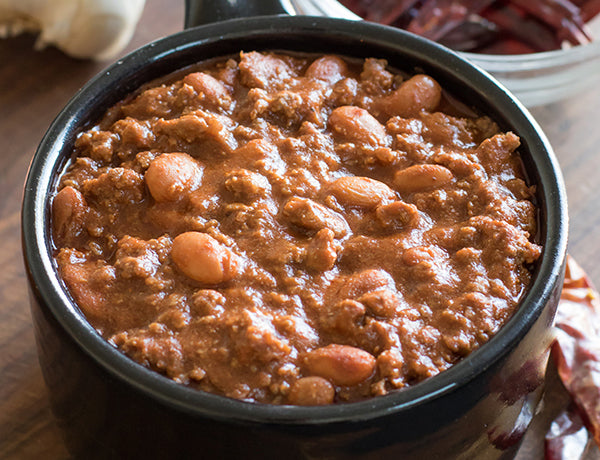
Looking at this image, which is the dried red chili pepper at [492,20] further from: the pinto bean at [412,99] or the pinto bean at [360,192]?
the pinto bean at [360,192]

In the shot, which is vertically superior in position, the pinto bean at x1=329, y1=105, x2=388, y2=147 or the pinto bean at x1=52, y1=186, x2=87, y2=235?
the pinto bean at x1=329, y1=105, x2=388, y2=147

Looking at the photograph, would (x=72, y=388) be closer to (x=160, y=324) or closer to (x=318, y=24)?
(x=160, y=324)

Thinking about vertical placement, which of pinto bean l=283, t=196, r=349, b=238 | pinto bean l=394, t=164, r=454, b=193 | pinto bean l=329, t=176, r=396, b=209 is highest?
pinto bean l=394, t=164, r=454, b=193

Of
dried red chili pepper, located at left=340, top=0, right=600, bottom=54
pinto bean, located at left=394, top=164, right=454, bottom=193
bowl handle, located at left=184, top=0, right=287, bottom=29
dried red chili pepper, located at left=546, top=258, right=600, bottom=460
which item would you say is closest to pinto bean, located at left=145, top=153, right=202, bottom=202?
pinto bean, located at left=394, top=164, right=454, bottom=193

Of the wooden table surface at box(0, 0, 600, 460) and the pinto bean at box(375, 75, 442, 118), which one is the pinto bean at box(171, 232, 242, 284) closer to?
the pinto bean at box(375, 75, 442, 118)

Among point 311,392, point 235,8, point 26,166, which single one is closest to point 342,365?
point 311,392

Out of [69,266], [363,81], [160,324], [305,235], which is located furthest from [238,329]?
[363,81]
